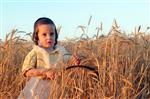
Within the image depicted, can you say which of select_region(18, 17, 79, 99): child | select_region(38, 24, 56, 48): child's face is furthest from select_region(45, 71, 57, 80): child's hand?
select_region(38, 24, 56, 48): child's face

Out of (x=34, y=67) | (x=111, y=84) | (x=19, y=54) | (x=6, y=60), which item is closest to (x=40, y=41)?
(x=34, y=67)

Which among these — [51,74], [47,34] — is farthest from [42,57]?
[51,74]

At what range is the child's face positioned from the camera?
6.99 feet

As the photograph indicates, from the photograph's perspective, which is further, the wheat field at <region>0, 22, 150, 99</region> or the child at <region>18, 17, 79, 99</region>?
the child at <region>18, 17, 79, 99</region>

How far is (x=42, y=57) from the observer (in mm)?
2184

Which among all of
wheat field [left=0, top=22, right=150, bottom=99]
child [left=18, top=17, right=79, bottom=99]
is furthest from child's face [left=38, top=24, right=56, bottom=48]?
wheat field [left=0, top=22, right=150, bottom=99]

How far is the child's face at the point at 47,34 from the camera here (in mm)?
2131

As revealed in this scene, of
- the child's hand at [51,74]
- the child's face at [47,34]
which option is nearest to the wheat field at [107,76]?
the child's hand at [51,74]

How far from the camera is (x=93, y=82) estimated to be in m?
1.97

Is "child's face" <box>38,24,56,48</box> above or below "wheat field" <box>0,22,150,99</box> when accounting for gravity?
above

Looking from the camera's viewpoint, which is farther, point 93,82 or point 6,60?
point 6,60

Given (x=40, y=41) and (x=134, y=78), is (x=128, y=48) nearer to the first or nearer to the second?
(x=134, y=78)

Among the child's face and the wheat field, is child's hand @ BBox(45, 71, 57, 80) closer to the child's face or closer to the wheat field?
the wheat field

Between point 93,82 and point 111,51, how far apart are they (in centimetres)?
19
